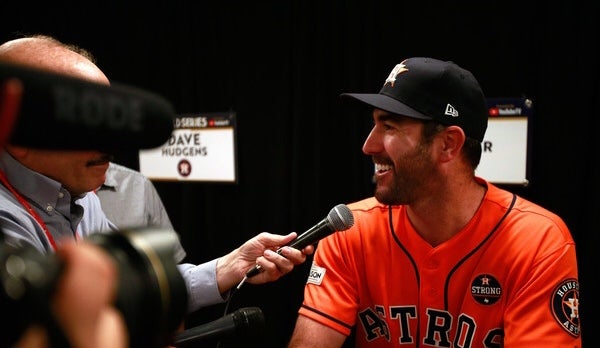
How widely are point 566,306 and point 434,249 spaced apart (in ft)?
1.22

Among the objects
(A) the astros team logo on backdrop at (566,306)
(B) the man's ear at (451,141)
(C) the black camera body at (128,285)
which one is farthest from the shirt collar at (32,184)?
(A) the astros team logo on backdrop at (566,306)

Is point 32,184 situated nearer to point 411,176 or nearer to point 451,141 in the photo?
point 411,176

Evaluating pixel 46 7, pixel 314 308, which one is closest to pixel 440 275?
pixel 314 308

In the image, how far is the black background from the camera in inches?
77.9

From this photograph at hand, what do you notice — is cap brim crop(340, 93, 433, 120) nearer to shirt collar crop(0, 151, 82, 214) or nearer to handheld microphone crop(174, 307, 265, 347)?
handheld microphone crop(174, 307, 265, 347)

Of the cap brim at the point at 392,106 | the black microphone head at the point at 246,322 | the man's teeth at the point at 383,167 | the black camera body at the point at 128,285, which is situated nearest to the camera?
the black camera body at the point at 128,285

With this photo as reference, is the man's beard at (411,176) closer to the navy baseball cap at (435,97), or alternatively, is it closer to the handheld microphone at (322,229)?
→ the navy baseball cap at (435,97)

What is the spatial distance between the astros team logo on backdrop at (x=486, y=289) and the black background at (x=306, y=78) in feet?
3.03

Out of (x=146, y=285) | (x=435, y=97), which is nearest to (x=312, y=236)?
(x=435, y=97)

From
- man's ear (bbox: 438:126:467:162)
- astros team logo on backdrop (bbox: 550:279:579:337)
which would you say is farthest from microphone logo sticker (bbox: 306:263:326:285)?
astros team logo on backdrop (bbox: 550:279:579:337)

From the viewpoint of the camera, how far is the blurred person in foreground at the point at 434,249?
4.25ft

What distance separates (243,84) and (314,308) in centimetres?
156

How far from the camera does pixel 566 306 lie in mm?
1224

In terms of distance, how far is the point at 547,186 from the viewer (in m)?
2.04
